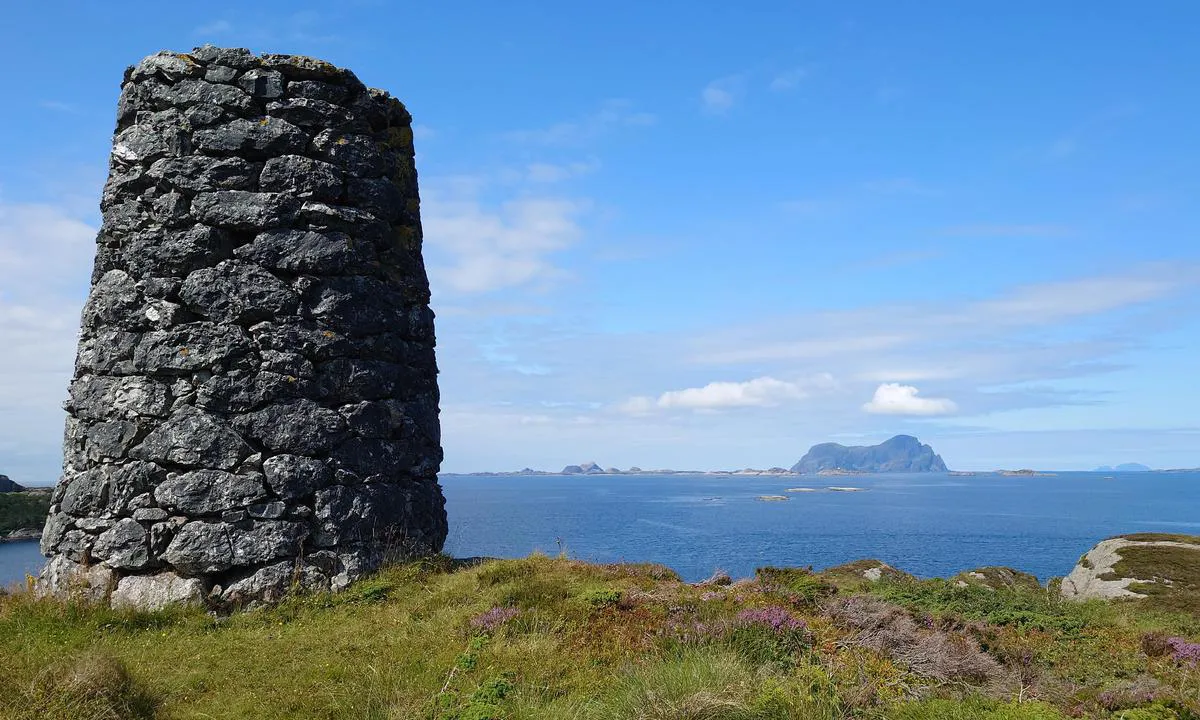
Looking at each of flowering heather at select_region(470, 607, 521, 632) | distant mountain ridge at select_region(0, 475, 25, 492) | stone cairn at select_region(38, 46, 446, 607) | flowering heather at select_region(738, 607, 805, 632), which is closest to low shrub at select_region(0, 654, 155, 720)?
flowering heather at select_region(470, 607, 521, 632)

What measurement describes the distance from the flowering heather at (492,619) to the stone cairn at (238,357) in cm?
336

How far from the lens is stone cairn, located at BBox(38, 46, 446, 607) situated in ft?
35.0

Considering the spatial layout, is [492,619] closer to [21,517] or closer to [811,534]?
[21,517]

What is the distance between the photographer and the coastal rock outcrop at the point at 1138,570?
17.9 meters

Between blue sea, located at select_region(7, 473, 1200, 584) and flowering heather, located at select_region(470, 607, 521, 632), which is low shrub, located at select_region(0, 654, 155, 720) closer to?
flowering heather, located at select_region(470, 607, 521, 632)

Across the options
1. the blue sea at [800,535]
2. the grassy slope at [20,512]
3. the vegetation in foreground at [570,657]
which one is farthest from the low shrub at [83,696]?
the grassy slope at [20,512]

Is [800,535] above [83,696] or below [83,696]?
below

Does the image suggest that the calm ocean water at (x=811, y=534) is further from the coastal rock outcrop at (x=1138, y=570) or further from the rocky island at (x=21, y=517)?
the rocky island at (x=21, y=517)

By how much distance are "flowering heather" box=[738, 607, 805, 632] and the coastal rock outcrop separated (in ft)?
48.2

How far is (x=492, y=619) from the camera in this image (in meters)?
8.78

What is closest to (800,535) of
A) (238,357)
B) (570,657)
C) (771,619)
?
(771,619)

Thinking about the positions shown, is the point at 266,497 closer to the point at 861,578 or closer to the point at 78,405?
Result: the point at 78,405

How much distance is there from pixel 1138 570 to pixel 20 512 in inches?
3142

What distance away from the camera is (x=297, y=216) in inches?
466
